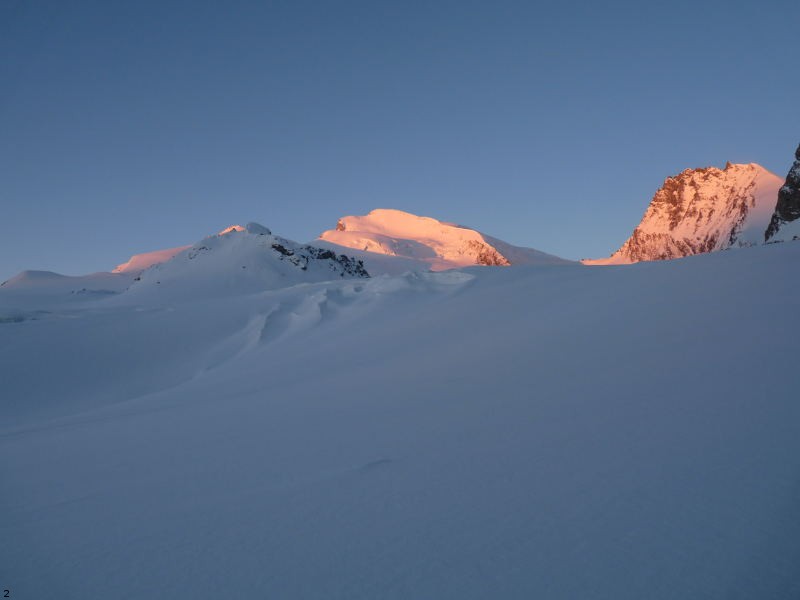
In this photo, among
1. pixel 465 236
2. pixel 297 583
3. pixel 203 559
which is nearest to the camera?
pixel 297 583

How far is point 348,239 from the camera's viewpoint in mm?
96250

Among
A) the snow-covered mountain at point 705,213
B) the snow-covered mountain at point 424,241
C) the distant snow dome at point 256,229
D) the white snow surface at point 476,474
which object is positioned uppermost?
the snow-covered mountain at point 705,213

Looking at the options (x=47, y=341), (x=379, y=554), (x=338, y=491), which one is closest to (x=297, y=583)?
(x=379, y=554)

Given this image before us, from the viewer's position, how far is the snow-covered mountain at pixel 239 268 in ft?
131

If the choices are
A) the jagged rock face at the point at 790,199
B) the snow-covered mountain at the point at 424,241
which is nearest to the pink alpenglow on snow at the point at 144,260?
the snow-covered mountain at the point at 424,241

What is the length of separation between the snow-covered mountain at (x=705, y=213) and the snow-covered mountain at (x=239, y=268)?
11509cm

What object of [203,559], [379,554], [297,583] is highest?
[379,554]

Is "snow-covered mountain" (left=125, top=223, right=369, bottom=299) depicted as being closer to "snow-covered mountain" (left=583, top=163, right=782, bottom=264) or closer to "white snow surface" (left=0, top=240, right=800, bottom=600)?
"white snow surface" (left=0, top=240, right=800, bottom=600)

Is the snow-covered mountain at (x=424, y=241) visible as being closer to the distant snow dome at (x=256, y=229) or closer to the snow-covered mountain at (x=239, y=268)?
the distant snow dome at (x=256, y=229)

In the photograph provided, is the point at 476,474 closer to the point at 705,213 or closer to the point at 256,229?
the point at 256,229

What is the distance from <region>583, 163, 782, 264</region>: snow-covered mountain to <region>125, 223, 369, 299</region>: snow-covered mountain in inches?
4531

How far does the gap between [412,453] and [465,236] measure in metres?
103

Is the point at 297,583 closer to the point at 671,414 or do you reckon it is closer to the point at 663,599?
the point at 663,599

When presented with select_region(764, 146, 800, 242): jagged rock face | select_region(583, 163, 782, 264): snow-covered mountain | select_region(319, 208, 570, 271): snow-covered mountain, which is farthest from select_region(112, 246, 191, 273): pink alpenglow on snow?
select_region(583, 163, 782, 264): snow-covered mountain
